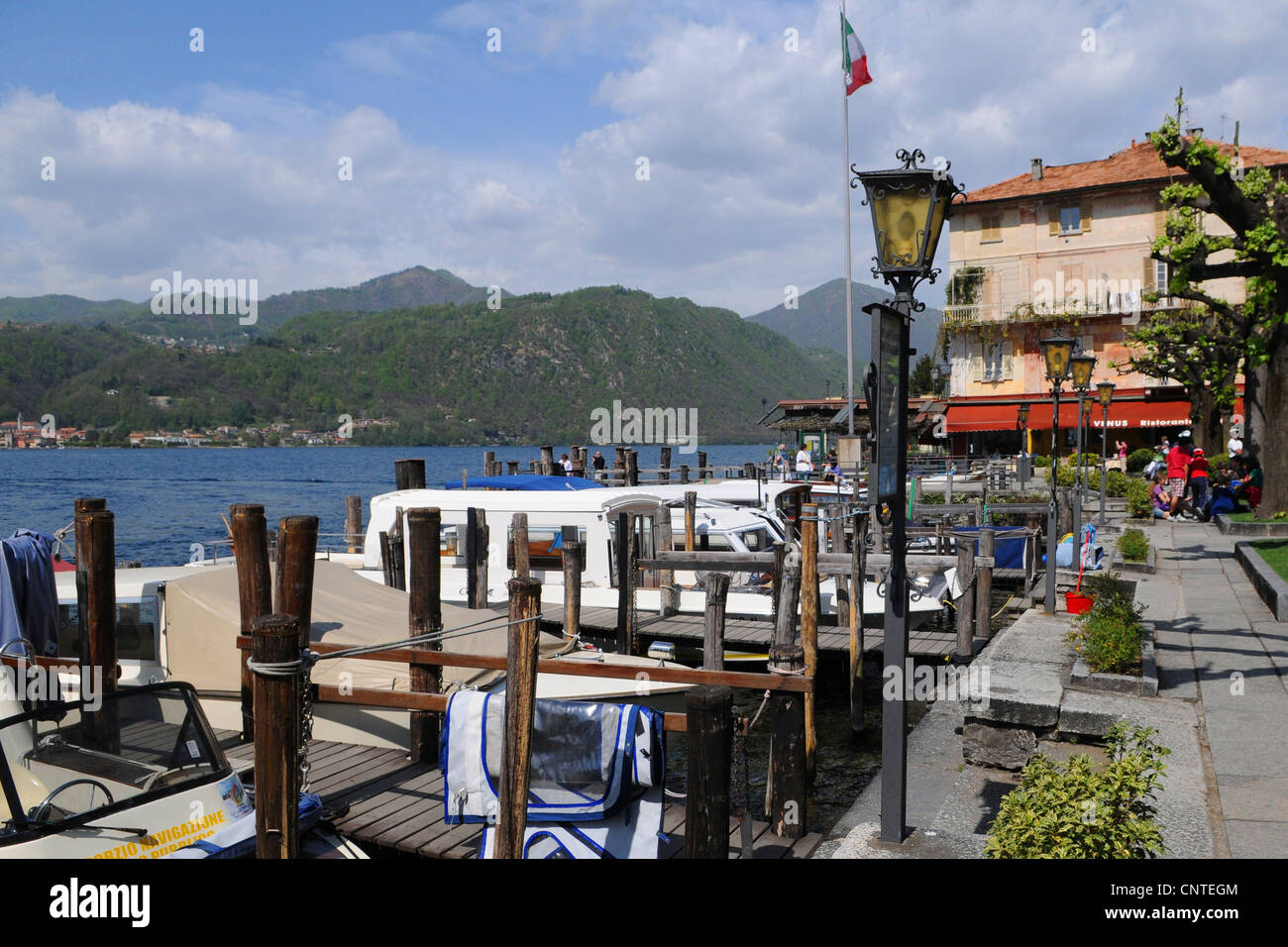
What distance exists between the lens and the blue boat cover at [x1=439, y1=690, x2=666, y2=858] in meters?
6.21

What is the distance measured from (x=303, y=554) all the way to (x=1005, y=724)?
18.7ft

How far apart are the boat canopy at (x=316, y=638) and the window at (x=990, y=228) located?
50.8 metres

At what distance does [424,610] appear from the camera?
9320 millimetres

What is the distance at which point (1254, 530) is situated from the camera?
68.1 feet

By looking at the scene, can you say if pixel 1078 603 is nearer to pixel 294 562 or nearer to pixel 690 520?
pixel 690 520

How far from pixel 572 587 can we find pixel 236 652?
560cm

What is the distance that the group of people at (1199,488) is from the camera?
26.0 m

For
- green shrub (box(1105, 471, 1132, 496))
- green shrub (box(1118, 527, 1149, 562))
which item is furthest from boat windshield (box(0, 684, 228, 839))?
green shrub (box(1105, 471, 1132, 496))

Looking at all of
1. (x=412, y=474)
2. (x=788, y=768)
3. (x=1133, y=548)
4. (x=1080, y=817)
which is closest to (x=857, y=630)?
(x=788, y=768)

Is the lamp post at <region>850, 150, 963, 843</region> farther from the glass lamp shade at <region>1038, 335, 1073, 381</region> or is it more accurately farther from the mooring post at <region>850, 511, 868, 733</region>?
the glass lamp shade at <region>1038, 335, 1073, 381</region>

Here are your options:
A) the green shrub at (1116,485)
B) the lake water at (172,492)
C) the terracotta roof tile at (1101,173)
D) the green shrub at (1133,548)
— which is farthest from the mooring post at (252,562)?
the terracotta roof tile at (1101,173)

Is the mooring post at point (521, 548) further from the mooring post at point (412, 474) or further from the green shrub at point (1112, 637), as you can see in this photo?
the mooring post at point (412, 474)

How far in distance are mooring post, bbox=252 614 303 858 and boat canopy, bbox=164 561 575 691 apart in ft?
11.3
